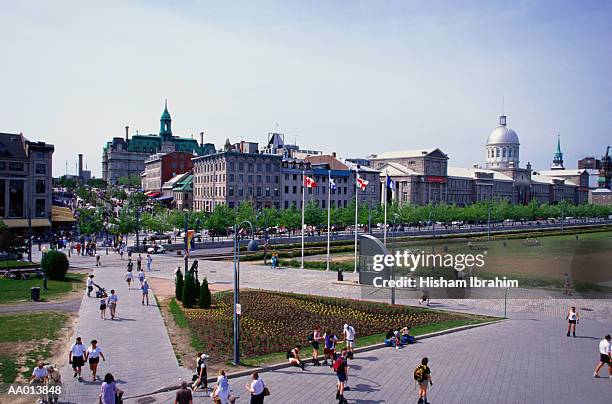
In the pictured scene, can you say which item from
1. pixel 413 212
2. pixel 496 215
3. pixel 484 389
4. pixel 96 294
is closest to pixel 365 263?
pixel 96 294

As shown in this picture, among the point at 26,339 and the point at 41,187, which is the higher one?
the point at 41,187

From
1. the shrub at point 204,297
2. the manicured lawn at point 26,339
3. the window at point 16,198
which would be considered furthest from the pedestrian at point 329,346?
the window at point 16,198

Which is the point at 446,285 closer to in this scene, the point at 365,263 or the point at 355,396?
the point at 365,263

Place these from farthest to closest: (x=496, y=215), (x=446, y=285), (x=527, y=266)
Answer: (x=496, y=215), (x=527, y=266), (x=446, y=285)

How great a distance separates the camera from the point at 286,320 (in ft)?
92.4

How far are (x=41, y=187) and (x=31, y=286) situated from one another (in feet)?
134

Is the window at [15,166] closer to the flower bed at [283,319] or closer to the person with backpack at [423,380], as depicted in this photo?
the flower bed at [283,319]

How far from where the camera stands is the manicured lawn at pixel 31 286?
32.6 m

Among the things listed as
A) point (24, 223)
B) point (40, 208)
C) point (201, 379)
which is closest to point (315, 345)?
point (201, 379)

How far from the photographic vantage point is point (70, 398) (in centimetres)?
1662

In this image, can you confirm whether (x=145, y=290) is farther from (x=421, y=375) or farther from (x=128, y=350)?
(x=421, y=375)

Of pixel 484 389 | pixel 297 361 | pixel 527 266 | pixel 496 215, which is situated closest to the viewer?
pixel 484 389

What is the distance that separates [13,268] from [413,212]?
79373 millimetres

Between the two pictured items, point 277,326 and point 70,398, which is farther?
point 277,326
